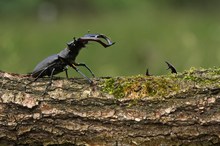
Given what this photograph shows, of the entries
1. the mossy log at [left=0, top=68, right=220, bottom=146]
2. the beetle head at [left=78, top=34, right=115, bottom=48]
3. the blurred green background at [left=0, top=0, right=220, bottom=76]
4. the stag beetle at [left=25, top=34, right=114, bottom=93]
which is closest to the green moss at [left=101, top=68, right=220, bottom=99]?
the mossy log at [left=0, top=68, right=220, bottom=146]

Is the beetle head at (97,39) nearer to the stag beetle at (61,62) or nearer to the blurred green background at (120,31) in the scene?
the stag beetle at (61,62)

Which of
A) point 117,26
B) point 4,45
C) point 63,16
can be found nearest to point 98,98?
point 4,45

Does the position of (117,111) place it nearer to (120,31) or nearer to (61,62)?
(61,62)

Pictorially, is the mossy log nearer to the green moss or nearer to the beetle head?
the green moss

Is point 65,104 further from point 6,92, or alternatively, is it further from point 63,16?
point 63,16

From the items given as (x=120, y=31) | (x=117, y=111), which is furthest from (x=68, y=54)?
(x=120, y=31)
